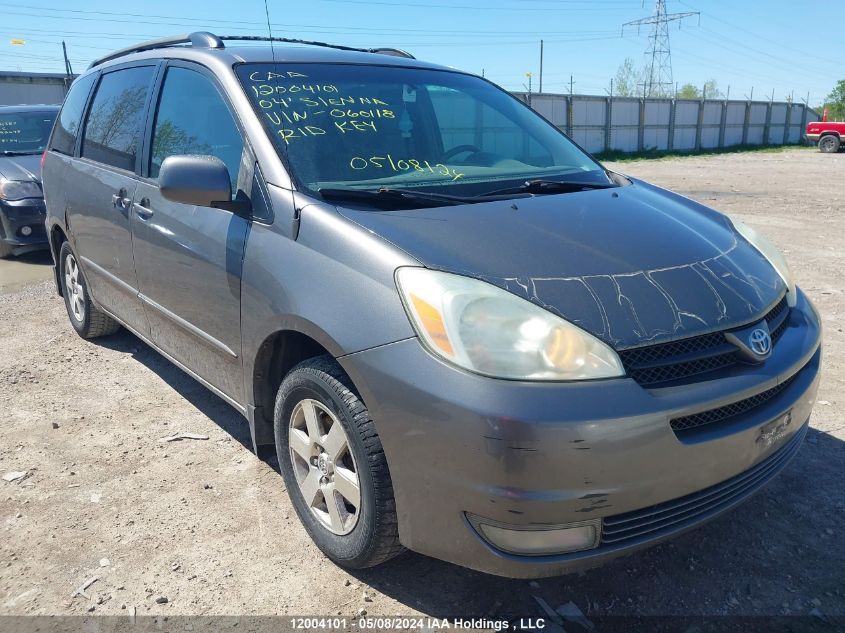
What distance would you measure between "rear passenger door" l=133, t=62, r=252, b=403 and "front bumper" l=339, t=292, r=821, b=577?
0.91 m

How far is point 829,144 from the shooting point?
29969 millimetres

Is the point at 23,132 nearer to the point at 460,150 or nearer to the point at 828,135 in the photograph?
the point at 460,150

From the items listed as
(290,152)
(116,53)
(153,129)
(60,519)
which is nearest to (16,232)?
(116,53)

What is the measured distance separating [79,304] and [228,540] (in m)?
2.93

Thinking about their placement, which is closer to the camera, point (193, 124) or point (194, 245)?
point (194, 245)

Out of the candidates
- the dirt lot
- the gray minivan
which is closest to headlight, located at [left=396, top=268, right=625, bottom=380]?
the gray minivan

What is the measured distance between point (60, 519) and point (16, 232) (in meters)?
5.58

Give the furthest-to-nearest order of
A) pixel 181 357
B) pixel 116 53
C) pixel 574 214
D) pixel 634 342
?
pixel 116 53
pixel 181 357
pixel 574 214
pixel 634 342

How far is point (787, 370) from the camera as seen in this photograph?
2279 millimetres

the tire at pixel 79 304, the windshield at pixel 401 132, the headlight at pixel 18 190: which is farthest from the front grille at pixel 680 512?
the headlight at pixel 18 190

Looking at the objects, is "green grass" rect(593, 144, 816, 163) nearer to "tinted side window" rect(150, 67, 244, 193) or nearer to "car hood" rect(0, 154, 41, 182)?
"car hood" rect(0, 154, 41, 182)

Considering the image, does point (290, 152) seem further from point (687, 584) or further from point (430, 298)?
point (687, 584)

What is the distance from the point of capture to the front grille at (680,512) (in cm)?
201

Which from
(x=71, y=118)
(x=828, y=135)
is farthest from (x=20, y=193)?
(x=828, y=135)
